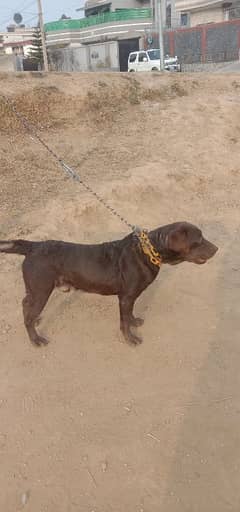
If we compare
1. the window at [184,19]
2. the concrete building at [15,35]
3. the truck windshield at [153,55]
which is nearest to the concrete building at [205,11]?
the window at [184,19]

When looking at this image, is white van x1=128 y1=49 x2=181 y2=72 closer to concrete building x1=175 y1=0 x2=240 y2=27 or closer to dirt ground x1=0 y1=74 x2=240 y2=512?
concrete building x1=175 y1=0 x2=240 y2=27

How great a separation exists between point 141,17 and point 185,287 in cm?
4648

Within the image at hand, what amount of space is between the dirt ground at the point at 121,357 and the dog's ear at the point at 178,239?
1081mm

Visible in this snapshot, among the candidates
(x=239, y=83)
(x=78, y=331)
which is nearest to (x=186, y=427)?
(x=78, y=331)

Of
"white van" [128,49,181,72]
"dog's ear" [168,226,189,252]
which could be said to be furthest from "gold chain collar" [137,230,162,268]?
"white van" [128,49,181,72]

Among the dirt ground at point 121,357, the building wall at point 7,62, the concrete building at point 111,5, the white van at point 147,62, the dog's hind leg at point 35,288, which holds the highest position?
the concrete building at point 111,5

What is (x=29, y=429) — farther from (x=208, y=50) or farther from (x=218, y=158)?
(x=208, y=50)

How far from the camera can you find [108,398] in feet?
11.9

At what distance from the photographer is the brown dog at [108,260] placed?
380 cm

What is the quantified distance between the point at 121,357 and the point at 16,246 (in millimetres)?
1454

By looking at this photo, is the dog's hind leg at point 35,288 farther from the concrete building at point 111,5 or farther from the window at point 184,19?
the concrete building at point 111,5

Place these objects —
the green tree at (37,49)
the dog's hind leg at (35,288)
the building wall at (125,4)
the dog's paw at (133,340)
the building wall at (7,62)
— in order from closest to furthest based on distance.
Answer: the dog's hind leg at (35,288) < the dog's paw at (133,340) < the building wall at (7,62) < the green tree at (37,49) < the building wall at (125,4)

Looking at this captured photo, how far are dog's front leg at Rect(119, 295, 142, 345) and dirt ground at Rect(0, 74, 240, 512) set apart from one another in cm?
11

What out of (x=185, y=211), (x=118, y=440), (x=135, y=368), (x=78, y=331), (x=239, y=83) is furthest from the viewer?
(x=239, y=83)
